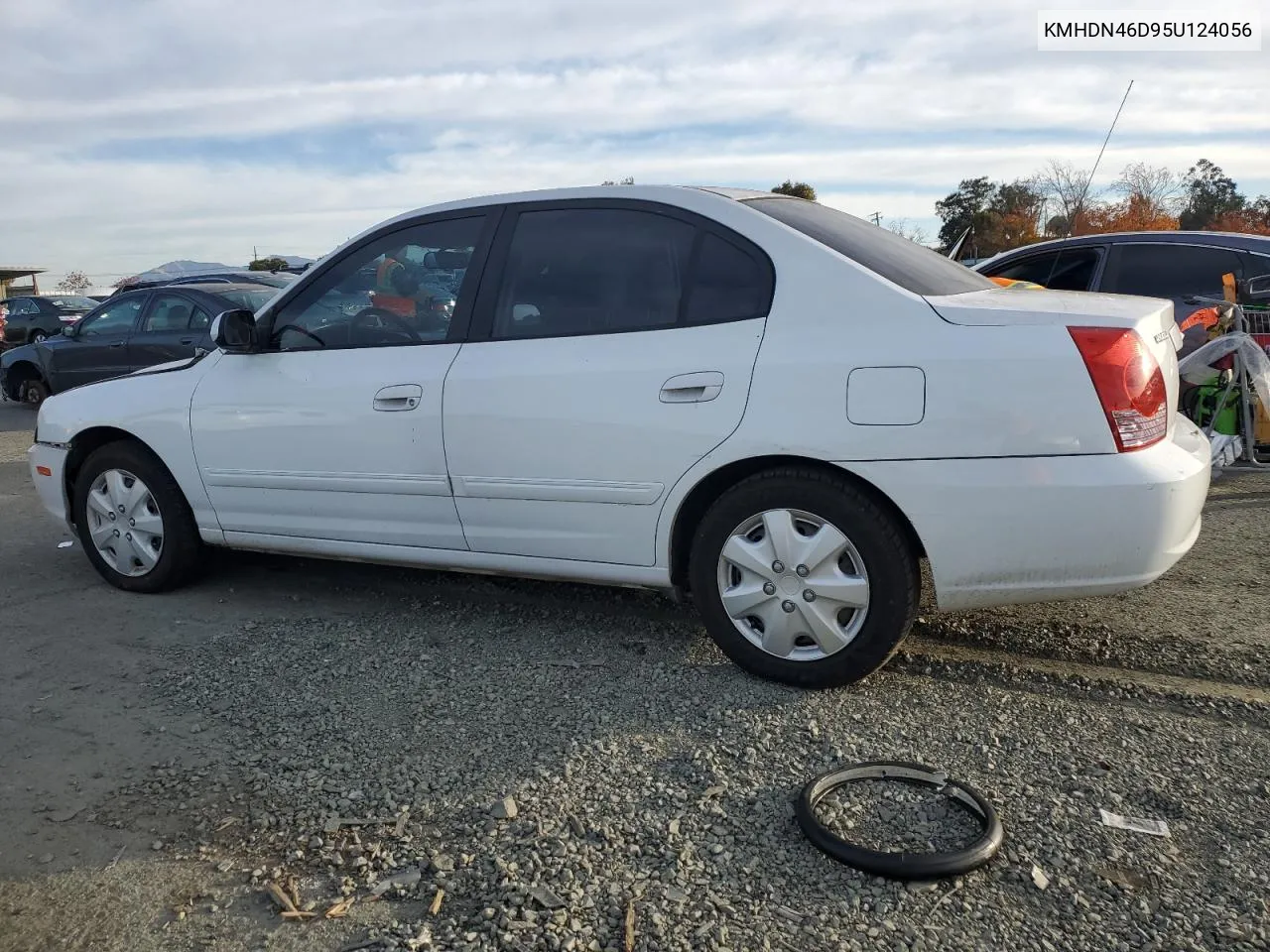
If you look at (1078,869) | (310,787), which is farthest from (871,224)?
(310,787)

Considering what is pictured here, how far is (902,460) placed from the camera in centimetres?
320

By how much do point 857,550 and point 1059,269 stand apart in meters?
5.63

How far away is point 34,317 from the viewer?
Result: 70.2ft

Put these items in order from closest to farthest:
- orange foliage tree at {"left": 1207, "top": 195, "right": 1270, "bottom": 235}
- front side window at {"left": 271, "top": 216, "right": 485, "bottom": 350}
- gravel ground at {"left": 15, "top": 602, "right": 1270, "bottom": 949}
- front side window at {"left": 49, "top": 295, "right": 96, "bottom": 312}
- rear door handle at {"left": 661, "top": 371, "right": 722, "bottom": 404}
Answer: gravel ground at {"left": 15, "top": 602, "right": 1270, "bottom": 949} < rear door handle at {"left": 661, "top": 371, "right": 722, "bottom": 404} < front side window at {"left": 271, "top": 216, "right": 485, "bottom": 350} < front side window at {"left": 49, "top": 295, "right": 96, "bottom": 312} < orange foliage tree at {"left": 1207, "top": 195, "right": 1270, "bottom": 235}

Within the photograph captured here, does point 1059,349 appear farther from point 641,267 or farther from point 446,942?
point 446,942

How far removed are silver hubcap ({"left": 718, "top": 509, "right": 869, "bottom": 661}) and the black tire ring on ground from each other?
57 cm

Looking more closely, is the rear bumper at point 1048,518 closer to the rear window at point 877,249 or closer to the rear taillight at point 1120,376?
the rear taillight at point 1120,376

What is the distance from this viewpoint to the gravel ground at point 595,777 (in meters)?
2.34

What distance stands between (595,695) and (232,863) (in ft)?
4.23

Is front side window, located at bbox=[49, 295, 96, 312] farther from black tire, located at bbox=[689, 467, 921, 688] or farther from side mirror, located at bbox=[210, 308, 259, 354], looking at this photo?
black tire, located at bbox=[689, 467, 921, 688]

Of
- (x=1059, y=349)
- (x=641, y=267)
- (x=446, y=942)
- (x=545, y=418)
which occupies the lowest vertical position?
(x=446, y=942)

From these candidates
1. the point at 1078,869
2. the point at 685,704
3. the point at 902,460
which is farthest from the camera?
the point at 685,704

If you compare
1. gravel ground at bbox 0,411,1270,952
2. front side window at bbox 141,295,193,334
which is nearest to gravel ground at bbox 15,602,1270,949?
gravel ground at bbox 0,411,1270,952

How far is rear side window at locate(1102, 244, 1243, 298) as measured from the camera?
732 cm
